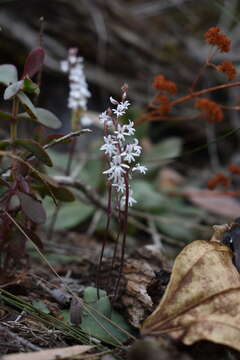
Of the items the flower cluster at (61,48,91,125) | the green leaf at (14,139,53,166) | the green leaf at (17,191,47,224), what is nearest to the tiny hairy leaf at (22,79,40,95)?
the green leaf at (14,139,53,166)

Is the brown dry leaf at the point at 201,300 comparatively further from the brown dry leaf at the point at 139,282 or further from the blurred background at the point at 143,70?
the blurred background at the point at 143,70

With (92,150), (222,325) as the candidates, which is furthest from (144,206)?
(222,325)

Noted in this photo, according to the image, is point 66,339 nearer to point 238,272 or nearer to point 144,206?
point 238,272

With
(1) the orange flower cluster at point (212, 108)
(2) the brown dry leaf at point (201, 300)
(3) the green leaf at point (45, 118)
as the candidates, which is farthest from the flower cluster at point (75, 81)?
(2) the brown dry leaf at point (201, 300)

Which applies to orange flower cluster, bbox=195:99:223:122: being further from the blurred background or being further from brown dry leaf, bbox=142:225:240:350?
the blurred background

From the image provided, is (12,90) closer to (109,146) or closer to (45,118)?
(45,118)

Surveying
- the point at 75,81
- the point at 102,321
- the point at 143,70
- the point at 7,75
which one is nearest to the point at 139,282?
the point at 102,321
